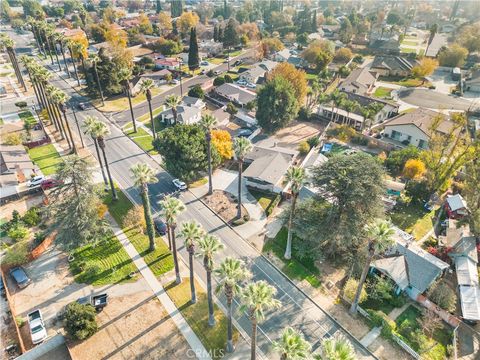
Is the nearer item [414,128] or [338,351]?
[338,351]

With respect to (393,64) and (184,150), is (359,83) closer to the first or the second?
(393,64)

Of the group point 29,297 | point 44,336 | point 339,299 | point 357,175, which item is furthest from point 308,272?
point 29,297

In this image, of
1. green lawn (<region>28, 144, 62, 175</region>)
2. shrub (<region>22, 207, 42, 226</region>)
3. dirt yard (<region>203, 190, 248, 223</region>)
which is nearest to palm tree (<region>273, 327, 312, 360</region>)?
dirt yard (<region>203, 190, 248, 223</region>)

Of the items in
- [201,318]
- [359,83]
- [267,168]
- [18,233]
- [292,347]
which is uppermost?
[292,347]

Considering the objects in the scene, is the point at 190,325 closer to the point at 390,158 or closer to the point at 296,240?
the point at 296,240

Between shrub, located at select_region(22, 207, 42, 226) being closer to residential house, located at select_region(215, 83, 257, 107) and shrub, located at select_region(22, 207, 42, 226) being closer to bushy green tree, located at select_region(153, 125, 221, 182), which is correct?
bushy green tree, located at select_region(153, 125, 221, 182)

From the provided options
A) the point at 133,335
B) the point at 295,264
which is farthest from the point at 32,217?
the point at 295,264
